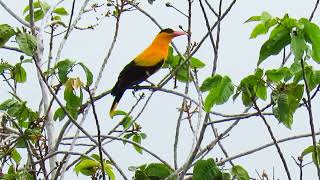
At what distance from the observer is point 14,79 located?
4.13m

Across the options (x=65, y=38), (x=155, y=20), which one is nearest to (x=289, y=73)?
(x=155, y=20)

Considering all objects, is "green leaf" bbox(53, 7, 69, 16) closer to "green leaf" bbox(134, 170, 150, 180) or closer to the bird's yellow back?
the bird's yellow back

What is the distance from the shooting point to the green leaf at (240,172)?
9.72ft

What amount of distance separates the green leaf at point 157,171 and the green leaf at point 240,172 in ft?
1.38

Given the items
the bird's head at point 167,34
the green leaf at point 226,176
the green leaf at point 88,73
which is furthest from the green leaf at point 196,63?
the bird's head at point 167,34

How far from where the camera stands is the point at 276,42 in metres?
2.31

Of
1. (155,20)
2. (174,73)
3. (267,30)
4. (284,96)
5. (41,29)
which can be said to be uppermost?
(41,29)

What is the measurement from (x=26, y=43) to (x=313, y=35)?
54.0 inches

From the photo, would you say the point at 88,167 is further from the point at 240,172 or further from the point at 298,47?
the point at 298,47

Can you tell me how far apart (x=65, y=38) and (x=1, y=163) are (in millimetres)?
919

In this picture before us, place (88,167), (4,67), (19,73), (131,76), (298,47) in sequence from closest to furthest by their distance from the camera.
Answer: (298,47)
(88,167)
(4,67)
(19,73)
(131,76)

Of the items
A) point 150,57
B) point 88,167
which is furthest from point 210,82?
point 150,57

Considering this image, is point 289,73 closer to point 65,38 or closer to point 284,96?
point 284,96

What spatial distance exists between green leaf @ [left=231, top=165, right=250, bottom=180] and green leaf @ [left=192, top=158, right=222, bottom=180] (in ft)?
0.25
